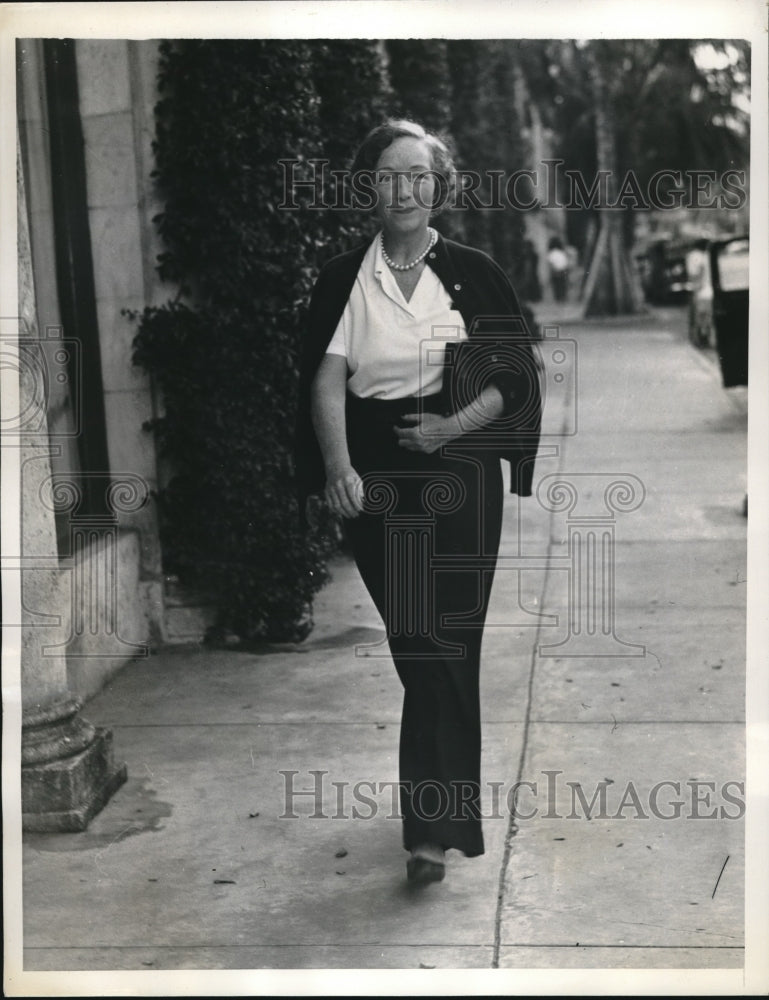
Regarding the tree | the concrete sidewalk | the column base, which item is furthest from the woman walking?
the column base

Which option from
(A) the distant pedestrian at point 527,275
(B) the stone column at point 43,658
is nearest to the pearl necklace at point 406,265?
(B) the stone column at point 43,658

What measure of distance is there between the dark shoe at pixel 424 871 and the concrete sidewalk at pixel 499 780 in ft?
0.11

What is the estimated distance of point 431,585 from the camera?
4293mm

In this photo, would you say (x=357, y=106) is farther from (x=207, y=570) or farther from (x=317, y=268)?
(x=207, y=570)

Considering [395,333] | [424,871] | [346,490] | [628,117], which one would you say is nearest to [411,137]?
[395,333]

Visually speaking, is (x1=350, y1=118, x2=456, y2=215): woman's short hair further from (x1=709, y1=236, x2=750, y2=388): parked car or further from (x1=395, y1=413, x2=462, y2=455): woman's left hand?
(x1=709, y1=236, x2=750, y2=388): parked car

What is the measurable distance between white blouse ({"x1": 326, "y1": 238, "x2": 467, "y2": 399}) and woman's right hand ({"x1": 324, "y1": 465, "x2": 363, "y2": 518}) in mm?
244

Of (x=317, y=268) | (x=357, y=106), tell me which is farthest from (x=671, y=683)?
(x=357, y=106)

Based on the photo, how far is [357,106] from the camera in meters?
5.36

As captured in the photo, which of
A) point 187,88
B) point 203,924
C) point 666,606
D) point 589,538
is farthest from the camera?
point 666,606

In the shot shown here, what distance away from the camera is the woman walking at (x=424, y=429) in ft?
13.9

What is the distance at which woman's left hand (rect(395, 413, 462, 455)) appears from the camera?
13.9ft

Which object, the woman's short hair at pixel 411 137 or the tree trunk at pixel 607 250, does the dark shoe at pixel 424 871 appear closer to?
the woman's short hair at pixel 411 137

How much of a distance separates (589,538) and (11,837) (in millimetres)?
1991
